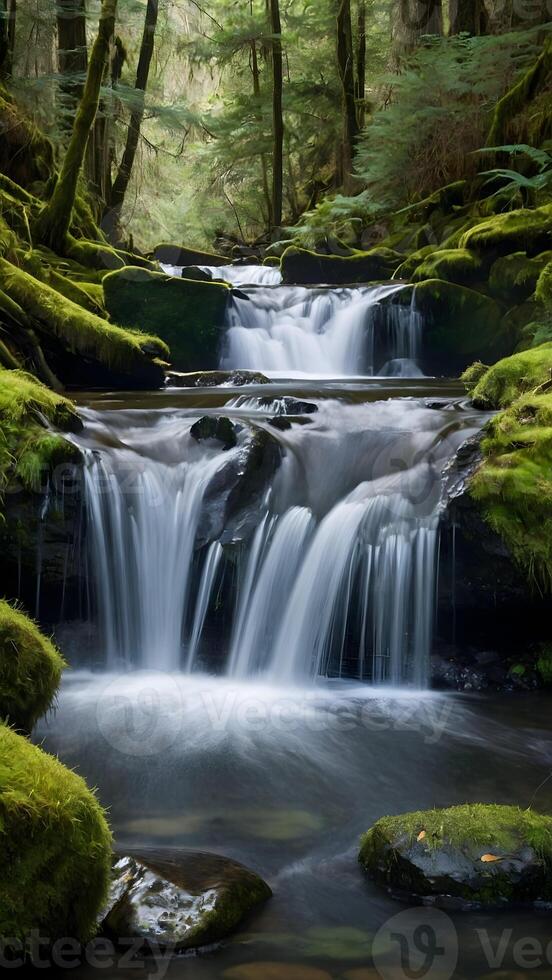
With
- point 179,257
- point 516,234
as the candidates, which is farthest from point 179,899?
point 179,257

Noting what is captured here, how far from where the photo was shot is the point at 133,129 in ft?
59.9

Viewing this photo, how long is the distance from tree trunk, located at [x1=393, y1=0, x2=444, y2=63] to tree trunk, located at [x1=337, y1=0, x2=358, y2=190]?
1378mm

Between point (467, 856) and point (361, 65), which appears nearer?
point (467, 856)

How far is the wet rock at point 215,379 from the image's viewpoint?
1053cm

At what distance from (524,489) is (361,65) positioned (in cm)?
2079

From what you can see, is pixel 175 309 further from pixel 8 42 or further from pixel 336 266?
pixel 8 42

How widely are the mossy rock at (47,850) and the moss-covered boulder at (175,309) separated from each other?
31.8ft

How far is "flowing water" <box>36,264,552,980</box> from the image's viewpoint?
3.45 meters

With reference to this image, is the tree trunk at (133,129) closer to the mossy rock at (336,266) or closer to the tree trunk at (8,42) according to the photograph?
the tree trunk at (8,42)

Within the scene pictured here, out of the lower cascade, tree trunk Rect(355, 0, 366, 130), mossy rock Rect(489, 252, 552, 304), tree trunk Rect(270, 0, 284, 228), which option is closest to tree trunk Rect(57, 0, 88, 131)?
tree trunk Rect(270, 0, 284, 228)

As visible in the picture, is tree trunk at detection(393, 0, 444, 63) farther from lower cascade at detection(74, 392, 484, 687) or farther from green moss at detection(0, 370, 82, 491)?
green moss at detection(0, 370, 82, 491)

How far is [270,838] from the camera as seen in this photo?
3.92 metres

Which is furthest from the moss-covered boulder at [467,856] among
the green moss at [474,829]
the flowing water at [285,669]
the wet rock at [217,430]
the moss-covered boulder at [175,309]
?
the moss-covered boulder at [175,309]

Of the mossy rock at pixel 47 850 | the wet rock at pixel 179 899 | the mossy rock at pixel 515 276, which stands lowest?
the wet rock at pixel 179 899
